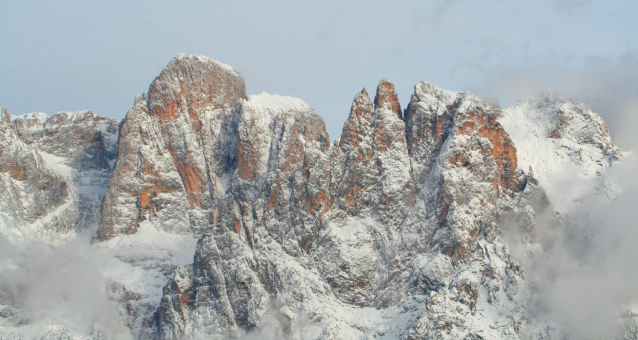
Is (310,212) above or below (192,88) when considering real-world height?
below

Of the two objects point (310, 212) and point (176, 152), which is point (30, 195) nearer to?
A: point (176, 152)

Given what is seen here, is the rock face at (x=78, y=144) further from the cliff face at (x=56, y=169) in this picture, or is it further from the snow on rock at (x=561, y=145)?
the snow on rock at (x=561, y=145)

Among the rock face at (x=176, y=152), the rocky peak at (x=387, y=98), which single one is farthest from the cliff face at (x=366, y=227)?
the rock face at (x=176, y=152)

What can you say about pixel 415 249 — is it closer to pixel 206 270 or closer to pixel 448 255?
pixel 448 255

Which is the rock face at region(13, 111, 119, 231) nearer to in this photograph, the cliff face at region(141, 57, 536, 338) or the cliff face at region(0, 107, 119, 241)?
the cliff face at region(0, 107, 119, 241)

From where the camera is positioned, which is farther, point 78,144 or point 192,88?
point 78,144

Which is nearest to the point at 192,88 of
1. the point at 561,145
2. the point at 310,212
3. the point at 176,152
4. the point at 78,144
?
the point at 176,152

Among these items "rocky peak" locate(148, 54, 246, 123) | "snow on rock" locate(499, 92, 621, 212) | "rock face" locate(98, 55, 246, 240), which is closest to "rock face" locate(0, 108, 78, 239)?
"rock face" locate(98, 55, 246, 240)
